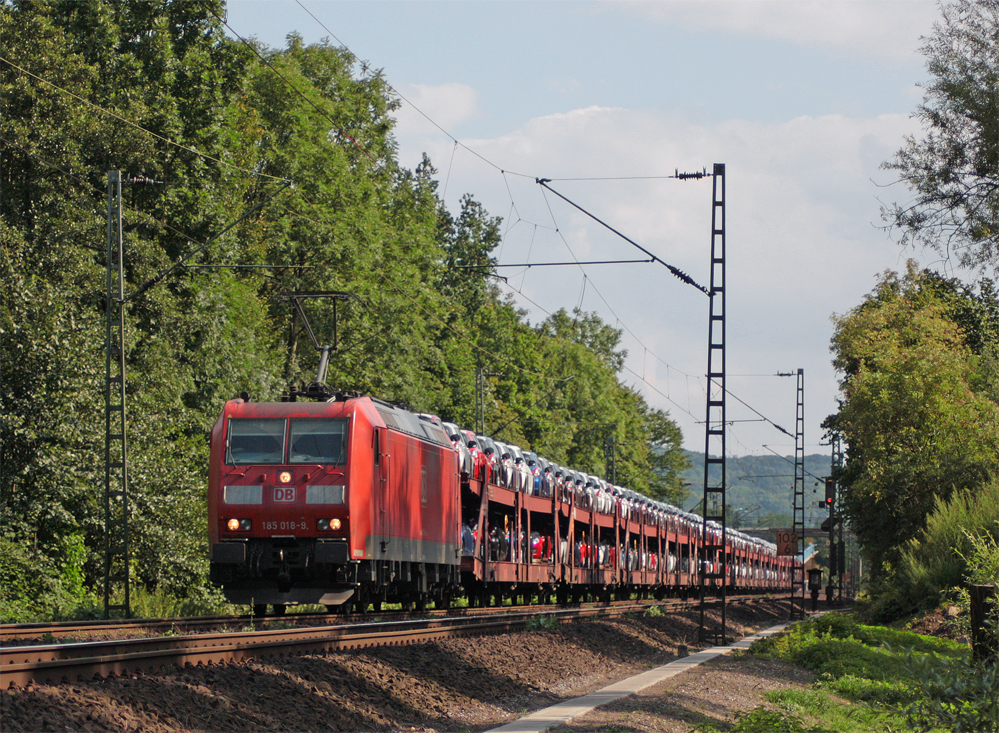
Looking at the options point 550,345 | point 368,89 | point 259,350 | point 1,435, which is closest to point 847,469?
point 259,350

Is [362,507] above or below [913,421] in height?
below

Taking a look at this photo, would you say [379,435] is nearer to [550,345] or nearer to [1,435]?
[1,435]

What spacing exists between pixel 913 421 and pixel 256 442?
2854cm

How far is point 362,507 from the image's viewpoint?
64.4 ft

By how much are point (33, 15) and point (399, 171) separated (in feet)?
124

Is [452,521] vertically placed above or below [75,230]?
below

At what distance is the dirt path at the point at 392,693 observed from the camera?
9.05 meters

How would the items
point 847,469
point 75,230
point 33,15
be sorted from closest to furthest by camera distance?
point 75,230 < point 33,15 < point 847,469

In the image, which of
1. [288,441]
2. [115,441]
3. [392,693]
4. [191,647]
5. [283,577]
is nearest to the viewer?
[392,693]

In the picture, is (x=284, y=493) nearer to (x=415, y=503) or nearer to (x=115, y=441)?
(x=415, y=503)

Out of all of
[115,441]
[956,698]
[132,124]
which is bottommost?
[956,698]

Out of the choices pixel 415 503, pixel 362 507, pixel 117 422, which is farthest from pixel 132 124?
pixel 362 507

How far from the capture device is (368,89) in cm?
6156

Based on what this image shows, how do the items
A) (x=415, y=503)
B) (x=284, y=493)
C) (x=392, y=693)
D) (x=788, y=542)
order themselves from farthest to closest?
1. (x=788, y=542)
2. (x=415, y=503)
3. (x=284, y=493)
4. (x=392, y=693)
